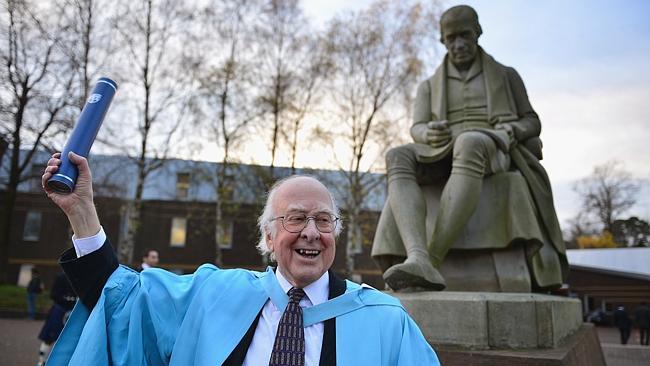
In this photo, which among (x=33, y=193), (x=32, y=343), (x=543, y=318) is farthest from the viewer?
(x=33, y=193)

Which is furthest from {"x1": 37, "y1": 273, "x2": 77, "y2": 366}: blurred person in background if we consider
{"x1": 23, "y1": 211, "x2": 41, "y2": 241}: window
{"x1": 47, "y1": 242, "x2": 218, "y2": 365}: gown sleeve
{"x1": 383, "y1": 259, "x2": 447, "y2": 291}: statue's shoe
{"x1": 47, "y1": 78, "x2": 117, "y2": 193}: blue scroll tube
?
{"x1": 23, "y1": 211, "x2": 41, "y2": 241}: window

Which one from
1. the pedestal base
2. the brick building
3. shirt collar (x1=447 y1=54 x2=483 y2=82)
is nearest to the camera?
the pedestal base

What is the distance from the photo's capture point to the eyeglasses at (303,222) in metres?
2.28

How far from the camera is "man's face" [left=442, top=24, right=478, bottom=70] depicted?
221 inches

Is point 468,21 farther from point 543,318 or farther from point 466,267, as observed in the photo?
point 543,318

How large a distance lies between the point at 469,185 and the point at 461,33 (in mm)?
1841

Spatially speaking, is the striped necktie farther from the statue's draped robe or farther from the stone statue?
the statue's draped robe

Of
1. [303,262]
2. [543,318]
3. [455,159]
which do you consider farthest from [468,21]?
[303,262]

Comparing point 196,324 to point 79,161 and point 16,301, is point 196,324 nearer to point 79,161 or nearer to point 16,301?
point 79,161

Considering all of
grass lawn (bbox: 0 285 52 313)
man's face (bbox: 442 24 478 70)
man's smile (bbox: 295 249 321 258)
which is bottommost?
grass lawn (bbox: 0 285 52 313)

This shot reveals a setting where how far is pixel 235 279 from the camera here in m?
2.40

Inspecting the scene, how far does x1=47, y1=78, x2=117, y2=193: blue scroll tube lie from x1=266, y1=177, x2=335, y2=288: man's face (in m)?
0.83

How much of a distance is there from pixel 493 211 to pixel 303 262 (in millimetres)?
3473

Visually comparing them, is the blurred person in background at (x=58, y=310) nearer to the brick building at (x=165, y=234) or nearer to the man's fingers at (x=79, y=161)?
the man's fingers at (x=79, y=161)
